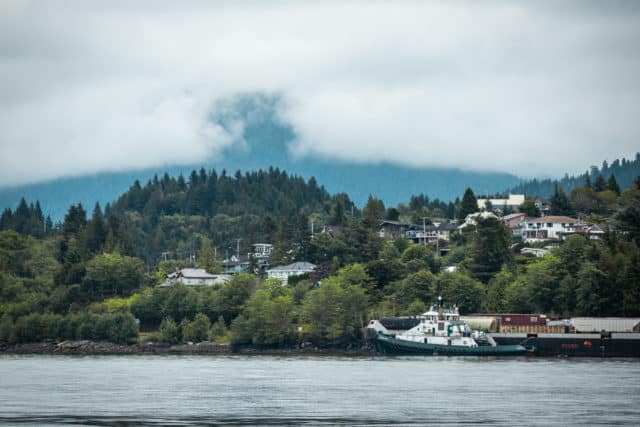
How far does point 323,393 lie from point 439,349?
58.0 m

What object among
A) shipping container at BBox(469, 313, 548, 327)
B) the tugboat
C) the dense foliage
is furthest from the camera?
the dense foliage

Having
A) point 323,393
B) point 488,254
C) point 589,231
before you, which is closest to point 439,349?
point 488,254

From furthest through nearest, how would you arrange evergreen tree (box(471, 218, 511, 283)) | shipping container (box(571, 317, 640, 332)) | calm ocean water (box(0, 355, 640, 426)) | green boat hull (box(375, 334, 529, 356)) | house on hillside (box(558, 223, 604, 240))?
house on hillside (box(558, 223, 604, 240)), evergreen tree (box(471, 218, 511, 283)), shipping container (box(571, 317, 640, 332)), green boat hull (box(375, 334, 529, 356)), calm ocean water (box(0, 355, 640, 426))

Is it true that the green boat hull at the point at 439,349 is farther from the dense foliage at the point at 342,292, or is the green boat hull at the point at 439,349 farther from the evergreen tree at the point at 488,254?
the evergreen tree at the point at 488,254

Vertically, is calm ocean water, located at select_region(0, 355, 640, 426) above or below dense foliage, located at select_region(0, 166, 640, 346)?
below

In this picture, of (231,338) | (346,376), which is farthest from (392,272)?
(346,376)

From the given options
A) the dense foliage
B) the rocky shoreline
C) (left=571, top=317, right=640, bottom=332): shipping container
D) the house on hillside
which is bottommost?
the rocky shoreline

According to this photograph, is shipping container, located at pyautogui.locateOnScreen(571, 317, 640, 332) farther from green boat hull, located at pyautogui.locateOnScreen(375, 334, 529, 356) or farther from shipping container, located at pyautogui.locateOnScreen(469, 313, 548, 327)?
green boat hull, located at pyautogui.locateOnScreen(375, 334, 529, 356)

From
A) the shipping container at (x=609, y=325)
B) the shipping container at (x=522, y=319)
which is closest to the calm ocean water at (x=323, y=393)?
the shipping container at (x=609, y=325)

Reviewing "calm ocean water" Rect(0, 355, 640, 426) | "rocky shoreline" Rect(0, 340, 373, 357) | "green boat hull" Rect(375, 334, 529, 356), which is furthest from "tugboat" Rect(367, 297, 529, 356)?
"calm ocean water" Rect(0, 355, 640, 426)

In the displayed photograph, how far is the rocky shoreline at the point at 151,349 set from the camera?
145 m

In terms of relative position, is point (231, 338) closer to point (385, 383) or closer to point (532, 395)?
point (385, 383)

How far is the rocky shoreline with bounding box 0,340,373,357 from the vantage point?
14525cm

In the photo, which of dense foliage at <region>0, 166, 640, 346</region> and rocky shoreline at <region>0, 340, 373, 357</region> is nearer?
rocky shoreline at <region>0, 340, 373, 357</region>
